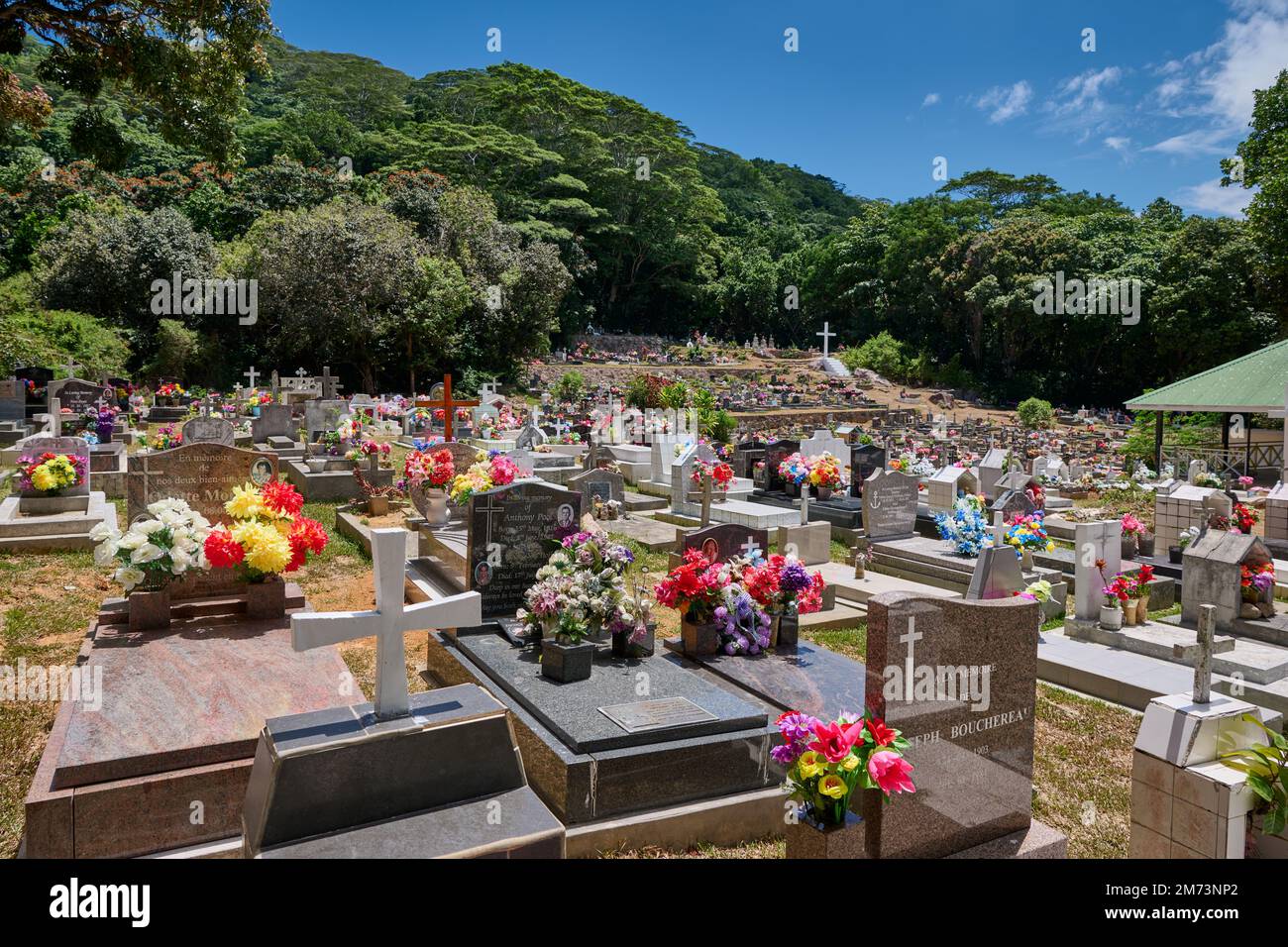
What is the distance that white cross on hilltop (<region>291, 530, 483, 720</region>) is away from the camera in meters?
3.54

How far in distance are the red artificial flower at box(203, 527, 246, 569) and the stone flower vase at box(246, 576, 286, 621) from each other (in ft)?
0.83

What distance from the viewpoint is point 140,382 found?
1156 inches

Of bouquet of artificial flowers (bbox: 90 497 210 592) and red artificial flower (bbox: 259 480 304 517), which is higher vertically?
red artificial flower (bbox: 259 480 304 517)

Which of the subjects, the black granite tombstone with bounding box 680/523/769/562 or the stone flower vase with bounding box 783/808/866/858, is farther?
the black granite tombstone with bounding box 680/523/769/562

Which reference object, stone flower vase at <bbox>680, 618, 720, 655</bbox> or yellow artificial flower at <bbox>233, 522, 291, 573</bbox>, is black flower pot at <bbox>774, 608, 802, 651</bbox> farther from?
yellow artificial flower at <bbox>233, 522, 291, 573</bbox>

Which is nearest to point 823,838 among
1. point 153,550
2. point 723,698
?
point 723,698

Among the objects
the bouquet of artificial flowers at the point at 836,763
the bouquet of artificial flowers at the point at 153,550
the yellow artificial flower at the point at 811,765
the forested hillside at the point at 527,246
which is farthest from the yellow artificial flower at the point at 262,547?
the forested hillside at the point at 527,246

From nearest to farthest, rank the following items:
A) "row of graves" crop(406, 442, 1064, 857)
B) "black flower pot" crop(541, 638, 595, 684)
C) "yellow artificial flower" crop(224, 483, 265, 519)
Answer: "row of graves" crop(406, 442, 1064, 857)
"black flower pot" crop(541, 638, 595, 684)
"yellow artificial flower" crop(224, 483, 265, 519)

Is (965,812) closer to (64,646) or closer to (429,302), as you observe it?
(64,646)

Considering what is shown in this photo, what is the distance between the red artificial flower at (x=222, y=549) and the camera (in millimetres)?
6105

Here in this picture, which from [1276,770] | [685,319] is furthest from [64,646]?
[685,319]

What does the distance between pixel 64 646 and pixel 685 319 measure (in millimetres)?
53934

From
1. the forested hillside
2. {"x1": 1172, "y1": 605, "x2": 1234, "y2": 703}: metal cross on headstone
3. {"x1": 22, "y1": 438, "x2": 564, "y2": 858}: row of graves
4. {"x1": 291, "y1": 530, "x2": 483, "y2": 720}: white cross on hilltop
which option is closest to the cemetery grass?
{"x1": 22, "y1": 438, "x2": 564, "y2": 858}: row of graves

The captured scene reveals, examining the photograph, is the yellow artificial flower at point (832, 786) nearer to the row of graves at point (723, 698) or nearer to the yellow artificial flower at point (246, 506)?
the row of graves at point (723, 698)
